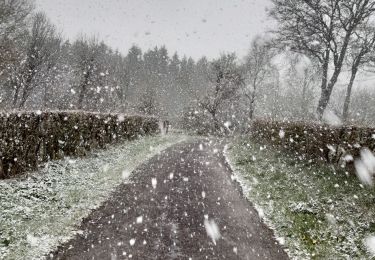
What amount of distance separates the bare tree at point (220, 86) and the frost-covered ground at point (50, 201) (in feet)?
81.4

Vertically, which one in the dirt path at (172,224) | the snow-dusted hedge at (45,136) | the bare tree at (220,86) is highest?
the bare tree at (220,86)

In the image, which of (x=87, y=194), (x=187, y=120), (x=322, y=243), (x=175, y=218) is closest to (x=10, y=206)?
(x=87, y=194)

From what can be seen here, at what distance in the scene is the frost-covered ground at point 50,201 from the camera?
6.21 m

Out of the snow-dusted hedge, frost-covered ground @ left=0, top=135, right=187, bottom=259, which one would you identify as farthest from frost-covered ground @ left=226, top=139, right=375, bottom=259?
the snow-dusted hedge

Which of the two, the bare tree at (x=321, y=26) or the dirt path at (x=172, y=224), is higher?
the bare tree at (x=321, y=26)

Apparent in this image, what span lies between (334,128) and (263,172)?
10.4ft

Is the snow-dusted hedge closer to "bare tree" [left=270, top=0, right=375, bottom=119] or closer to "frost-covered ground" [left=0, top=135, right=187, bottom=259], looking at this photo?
"frost-covered ground" [left=0, top=135, right=187, bottom=259]

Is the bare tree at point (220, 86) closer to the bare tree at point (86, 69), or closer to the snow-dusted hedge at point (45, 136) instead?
the bare tree at point (86, 69)

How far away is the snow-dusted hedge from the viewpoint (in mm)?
9049

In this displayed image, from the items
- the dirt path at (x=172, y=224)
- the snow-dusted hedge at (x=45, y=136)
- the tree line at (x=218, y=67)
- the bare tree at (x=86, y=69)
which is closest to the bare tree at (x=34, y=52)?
the tree line at (x=218, y=67)

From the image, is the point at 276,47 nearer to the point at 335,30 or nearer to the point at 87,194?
the point at 335,30

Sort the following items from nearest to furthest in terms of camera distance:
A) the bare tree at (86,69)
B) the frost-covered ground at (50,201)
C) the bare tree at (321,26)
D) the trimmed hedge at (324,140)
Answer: the frost-covered ground at (50,201)
the trimmed hedge at (324,140)
the bare tree at (321,26)
the bare tree at (86,69)

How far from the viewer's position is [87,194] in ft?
29.9

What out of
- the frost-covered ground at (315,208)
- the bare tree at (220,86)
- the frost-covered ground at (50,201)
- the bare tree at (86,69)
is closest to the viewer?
the frost-covered ground at (50,201)
